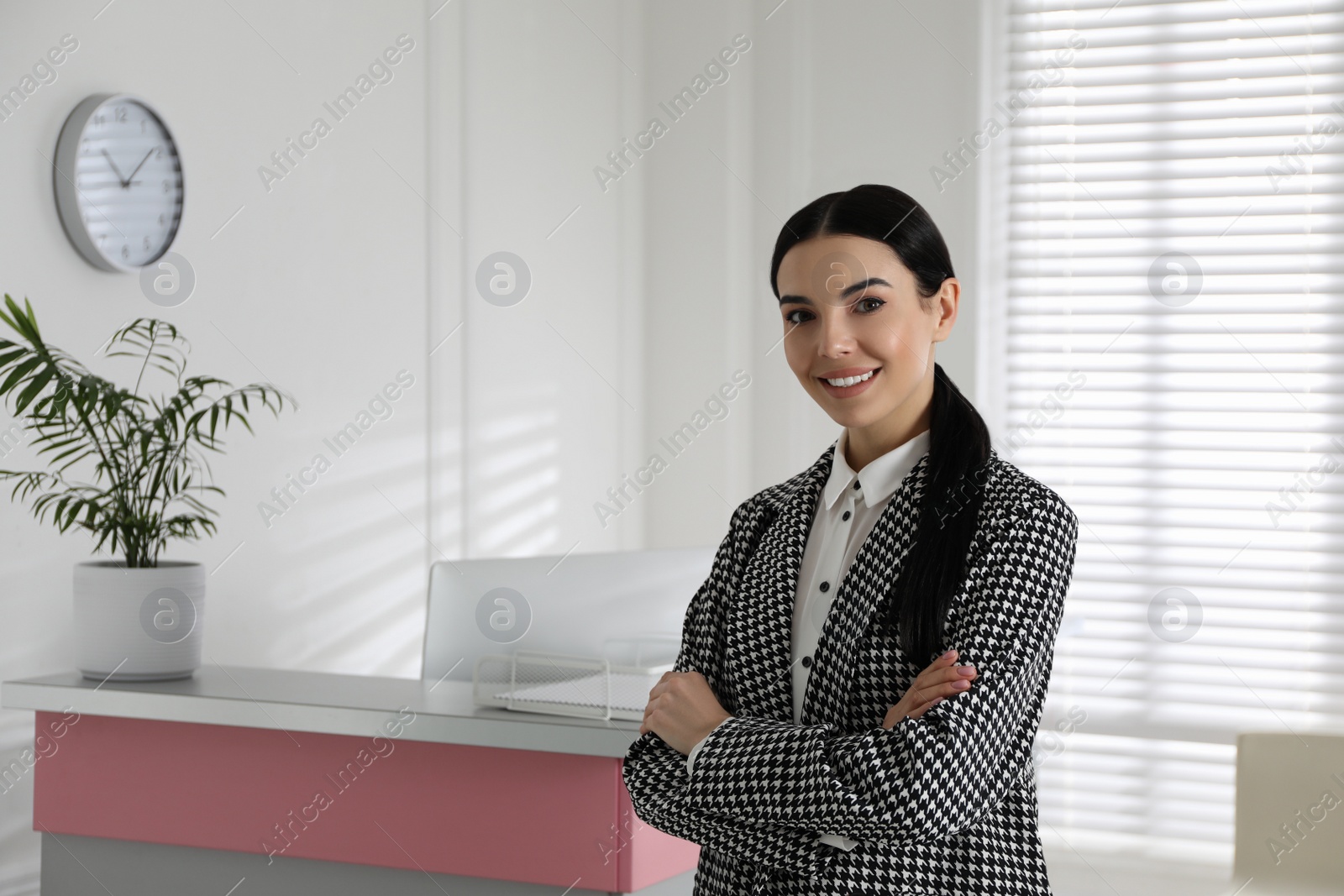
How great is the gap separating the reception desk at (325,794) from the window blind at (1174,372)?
2717mm

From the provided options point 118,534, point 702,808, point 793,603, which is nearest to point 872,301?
point 793,603

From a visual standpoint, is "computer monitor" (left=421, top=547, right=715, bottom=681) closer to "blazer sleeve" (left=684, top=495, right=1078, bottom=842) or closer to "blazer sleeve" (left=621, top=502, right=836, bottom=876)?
"blazer sleeve" (left=621, top=502, right=836, bottom=876)

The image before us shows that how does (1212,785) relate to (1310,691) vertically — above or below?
below

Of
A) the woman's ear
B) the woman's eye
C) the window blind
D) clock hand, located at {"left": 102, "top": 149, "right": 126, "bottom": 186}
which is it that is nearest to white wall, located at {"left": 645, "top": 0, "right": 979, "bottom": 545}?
the window blind

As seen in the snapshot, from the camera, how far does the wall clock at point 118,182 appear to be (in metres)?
2.89

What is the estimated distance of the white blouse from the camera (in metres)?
1.42

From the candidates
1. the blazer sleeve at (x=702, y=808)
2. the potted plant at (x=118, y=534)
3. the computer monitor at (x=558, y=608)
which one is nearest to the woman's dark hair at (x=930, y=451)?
the blazer sleeve at (x=702, y=808)

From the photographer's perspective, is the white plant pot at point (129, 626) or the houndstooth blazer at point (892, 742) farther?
the white plant pot at point (129, 626)

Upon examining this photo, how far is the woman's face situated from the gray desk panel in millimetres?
905

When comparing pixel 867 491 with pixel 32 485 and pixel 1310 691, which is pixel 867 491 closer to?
pixel 32 485

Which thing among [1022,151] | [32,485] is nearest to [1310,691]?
[1022,151]

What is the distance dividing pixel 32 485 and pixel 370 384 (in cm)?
130

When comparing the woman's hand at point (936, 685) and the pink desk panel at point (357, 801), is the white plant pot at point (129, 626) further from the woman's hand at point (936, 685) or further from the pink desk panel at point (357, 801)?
the woman's hand at point (936, 685)

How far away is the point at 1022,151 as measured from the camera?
15.9 ft
